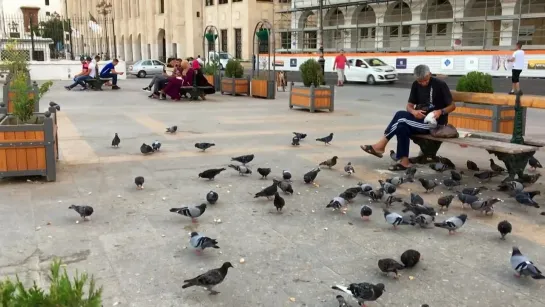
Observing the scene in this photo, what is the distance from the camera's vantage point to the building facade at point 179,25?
165 feet

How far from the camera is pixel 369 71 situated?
96.5 ft

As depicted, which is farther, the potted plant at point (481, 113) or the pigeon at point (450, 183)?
the potted plant at point (481, 113)

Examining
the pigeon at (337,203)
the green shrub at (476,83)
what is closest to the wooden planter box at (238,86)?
the green shrub at (476,83)

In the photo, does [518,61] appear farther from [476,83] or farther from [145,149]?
[145,149]

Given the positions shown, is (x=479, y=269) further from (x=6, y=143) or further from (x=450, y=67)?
(x=450, y=67)

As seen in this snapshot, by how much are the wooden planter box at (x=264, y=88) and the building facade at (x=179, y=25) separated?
20286 millimetres

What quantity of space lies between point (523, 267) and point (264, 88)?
16.1 m

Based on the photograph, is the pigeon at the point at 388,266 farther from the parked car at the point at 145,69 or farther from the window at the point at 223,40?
the window at the point at 223,40

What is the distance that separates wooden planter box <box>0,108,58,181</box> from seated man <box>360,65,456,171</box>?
4.64 m

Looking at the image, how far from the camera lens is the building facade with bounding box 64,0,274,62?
165 feet

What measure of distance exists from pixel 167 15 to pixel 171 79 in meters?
44.4

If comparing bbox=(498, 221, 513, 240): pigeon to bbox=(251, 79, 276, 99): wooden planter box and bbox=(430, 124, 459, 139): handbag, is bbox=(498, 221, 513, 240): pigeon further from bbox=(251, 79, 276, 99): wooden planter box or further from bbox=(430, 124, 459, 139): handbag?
bbox=(251, 79, 276, 99): wooden planter box

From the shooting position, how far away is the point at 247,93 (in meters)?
20.6

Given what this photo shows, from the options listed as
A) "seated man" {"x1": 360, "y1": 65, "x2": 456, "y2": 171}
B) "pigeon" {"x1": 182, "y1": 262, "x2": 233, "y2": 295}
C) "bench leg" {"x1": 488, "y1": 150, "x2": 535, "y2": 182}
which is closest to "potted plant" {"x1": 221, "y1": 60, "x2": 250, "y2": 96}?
"seated man" {"x1": 360, "y1": 65, "x2": 456, "y2": 171}
